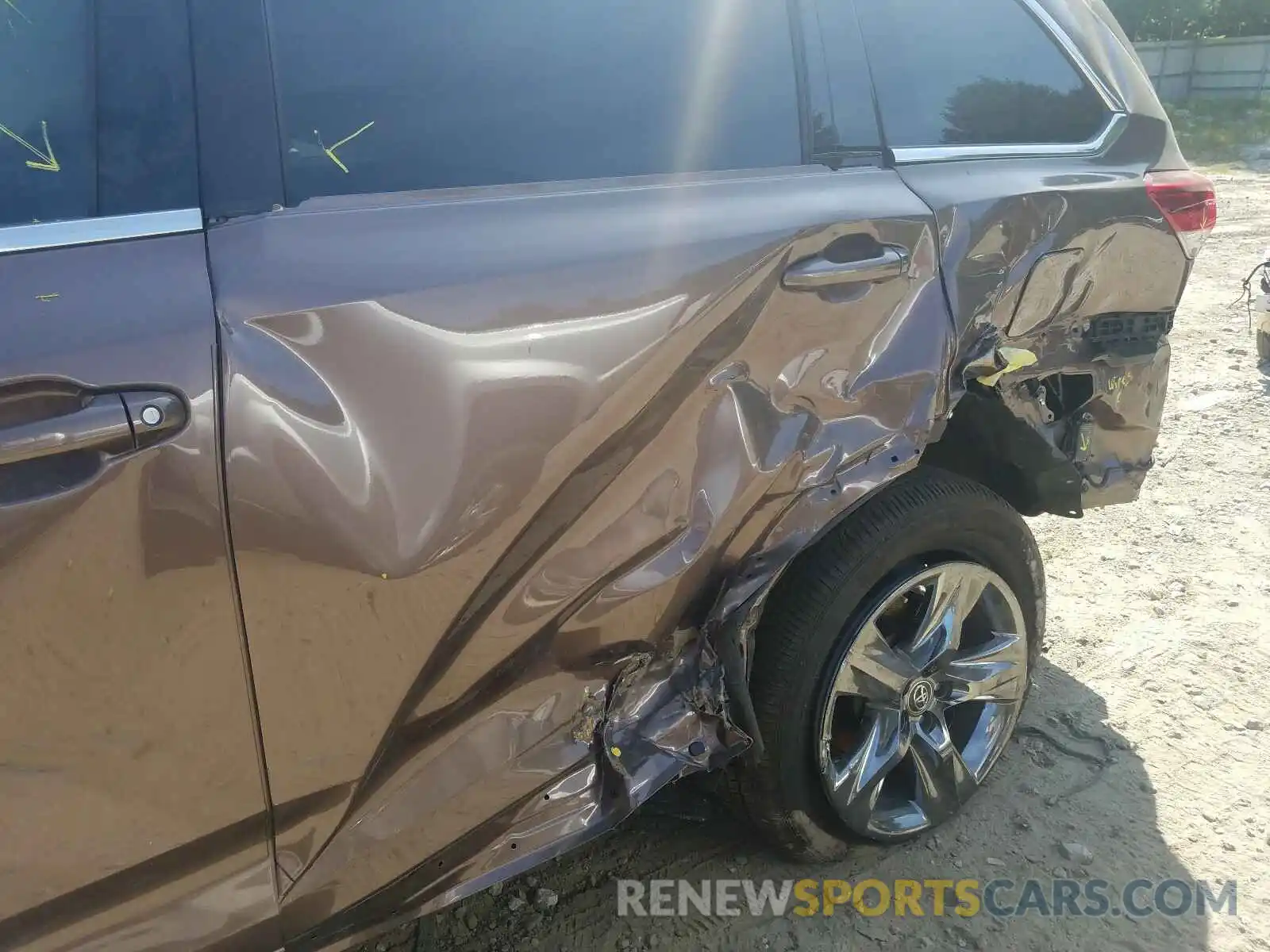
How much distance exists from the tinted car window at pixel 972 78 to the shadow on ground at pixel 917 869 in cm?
164

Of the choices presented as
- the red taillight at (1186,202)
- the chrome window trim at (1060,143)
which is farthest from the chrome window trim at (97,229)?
the red taillight at (1186,202)

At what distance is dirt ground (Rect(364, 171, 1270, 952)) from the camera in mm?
2164

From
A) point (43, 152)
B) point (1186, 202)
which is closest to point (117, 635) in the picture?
point (43, 152)

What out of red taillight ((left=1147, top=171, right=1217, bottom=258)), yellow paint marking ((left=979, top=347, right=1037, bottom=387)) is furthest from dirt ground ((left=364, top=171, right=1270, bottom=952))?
red taillight ((left=1147, top=171, right=1217, bottom=258))

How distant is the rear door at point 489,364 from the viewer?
4.46 ft

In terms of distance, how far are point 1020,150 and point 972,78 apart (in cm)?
21

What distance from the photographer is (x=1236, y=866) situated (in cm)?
231

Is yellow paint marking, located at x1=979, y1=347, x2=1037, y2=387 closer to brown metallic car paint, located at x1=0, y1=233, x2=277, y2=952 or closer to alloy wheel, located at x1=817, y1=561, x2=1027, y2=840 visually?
alloy wheel, located at x1=817, y1=561, x2=1027, y2=840

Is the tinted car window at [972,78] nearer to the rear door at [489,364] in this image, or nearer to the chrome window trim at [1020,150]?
the chrome window trim at [1020,150]

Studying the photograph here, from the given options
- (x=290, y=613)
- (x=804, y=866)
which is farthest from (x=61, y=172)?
(x=804, y=866)

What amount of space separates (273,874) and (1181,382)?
18.1 ft

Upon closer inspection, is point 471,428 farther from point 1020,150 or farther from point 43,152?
point 1020,150

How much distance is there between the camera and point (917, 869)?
2348 millimetres

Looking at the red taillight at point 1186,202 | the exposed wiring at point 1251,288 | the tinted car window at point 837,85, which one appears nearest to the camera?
the tinted car window at point 837,85
